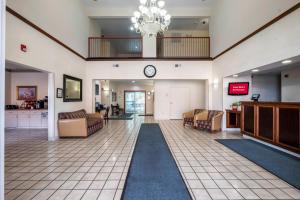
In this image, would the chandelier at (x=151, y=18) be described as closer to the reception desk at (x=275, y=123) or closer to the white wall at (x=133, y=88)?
the reception desk at (x=275, y=123)

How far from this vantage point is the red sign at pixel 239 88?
21.6 feet

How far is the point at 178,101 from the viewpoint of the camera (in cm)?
1043

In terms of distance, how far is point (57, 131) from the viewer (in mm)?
5508

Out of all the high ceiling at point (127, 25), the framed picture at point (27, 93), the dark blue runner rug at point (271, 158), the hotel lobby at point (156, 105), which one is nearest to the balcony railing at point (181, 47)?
the hotel lobby at point (156, 105)

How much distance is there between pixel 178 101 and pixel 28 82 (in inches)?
298

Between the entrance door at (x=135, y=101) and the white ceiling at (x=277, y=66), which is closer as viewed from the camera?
the white ceiling at (x=277, y=66)

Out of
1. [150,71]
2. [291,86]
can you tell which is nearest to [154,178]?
[150,71]

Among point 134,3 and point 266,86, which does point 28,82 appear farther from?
point 266,86

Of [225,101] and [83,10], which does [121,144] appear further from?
[83,10]

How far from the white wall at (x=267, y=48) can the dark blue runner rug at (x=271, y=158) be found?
2127 mm

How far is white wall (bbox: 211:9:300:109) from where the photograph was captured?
3475 mm

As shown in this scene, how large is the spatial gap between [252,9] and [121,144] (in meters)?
5.28

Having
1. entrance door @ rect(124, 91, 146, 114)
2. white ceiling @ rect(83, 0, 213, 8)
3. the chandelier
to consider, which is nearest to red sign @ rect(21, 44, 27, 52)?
the chandelier

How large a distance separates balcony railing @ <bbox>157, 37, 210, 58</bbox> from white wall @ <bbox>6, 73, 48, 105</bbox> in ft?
20.2
